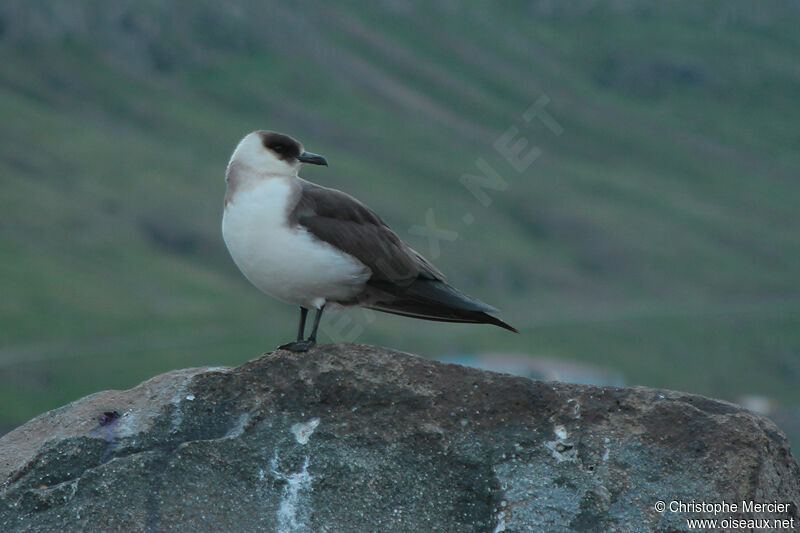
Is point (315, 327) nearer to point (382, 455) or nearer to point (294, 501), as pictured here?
point (382, 455)

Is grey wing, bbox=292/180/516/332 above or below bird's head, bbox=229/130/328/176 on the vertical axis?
below

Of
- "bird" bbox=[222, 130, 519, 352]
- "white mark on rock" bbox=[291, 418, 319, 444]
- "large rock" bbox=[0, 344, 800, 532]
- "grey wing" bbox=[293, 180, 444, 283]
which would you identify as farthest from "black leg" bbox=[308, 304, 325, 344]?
"white mark on rock" bbox=[291, 418, 319, 444]

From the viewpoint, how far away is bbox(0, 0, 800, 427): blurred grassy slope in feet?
363

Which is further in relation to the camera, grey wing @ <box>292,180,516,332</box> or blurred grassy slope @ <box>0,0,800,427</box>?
blurred grassy slope @ <box>0,0,800,427</box>

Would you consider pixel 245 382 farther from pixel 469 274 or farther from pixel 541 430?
pixel 469 274

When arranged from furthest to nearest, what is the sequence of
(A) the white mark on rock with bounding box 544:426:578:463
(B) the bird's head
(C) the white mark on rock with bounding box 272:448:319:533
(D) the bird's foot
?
1. (B) the bird's head
2. (D) the bird's foot
3. (A) the white mark on rock with bounding box 544:426:578:463
4. (C) the white mark on rock with bounding box 272:448:319:533

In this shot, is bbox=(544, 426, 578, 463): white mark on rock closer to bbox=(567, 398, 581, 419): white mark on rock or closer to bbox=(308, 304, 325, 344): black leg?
bbox=(567, 398, 581, 419): white mark on rock

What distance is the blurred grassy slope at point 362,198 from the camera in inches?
4360

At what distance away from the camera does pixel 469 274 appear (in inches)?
5212

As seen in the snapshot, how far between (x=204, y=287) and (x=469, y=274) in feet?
92.7

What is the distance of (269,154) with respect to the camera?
10305mm

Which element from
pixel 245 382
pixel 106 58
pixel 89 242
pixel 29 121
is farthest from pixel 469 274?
pixel 245 382

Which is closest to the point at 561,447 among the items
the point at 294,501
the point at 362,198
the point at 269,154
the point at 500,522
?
the point at 500,522

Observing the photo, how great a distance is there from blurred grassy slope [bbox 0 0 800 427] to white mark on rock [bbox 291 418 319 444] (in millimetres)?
83932
